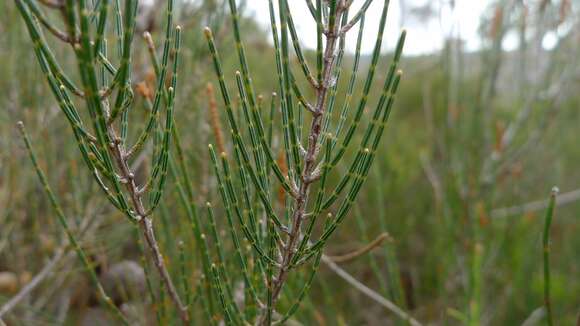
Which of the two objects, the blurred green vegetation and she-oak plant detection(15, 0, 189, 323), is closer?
she-oak plant detection(15, 0, 189, 323)

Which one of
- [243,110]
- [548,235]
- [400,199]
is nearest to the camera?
[243,110]

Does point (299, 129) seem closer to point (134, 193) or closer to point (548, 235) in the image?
point (134, 193)

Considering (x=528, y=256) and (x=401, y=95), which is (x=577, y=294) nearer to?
(x=528, y=256)

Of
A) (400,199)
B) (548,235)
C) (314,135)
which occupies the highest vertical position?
(314,135)

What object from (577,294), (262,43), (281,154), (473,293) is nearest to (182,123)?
(281,154)

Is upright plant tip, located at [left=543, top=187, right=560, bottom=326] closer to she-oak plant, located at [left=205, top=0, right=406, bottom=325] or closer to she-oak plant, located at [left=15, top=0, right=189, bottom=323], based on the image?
she-oak plant, located at [left=205, top=0, right=406, bottom=325]

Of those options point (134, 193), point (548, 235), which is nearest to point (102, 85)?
point (134, 193)

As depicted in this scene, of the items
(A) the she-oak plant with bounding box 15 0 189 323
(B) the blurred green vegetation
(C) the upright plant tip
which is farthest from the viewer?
(B) the blurred green vegetation

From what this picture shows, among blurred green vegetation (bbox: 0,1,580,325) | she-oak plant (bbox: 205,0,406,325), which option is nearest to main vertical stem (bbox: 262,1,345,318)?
she-oak plant (bbox: 205,0,406,325)
